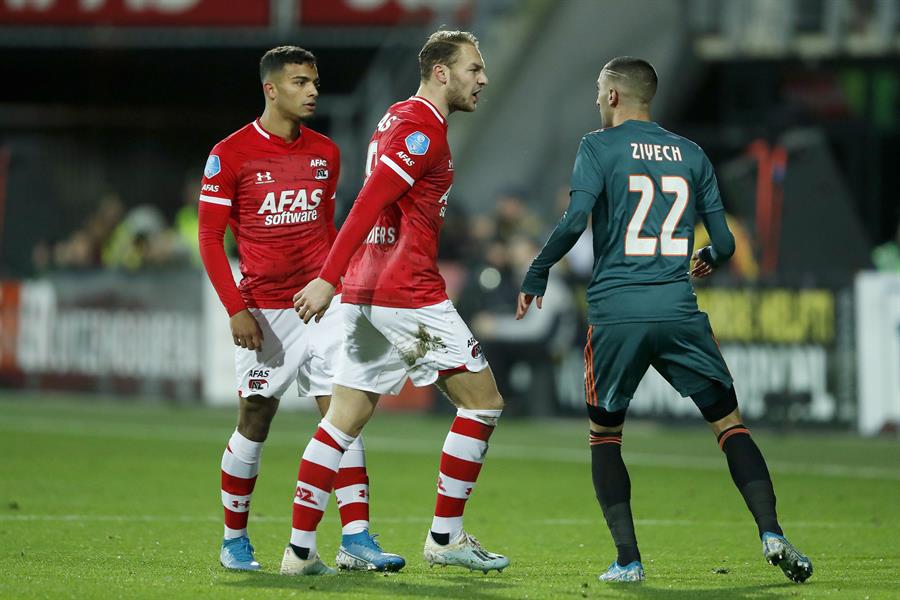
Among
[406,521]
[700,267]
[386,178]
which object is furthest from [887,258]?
[386,178]

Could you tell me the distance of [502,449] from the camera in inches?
544

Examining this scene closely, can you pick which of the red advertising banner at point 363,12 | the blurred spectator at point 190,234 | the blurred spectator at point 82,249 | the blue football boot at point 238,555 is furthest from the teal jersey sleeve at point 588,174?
the red advertising banner at point 363,12

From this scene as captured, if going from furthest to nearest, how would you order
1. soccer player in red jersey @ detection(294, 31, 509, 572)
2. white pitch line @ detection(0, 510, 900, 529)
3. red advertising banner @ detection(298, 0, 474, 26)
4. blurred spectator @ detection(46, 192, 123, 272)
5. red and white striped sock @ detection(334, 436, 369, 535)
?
1. red advertising banner @ detection(298, 0, 474, 26)
2. blurred spectator @ detection(46, 192, 123, 272)
3. white pitch line @ detection(0, 510, 900, 529)
4. red and white striped sock @ detection(334, 436, 369, 535)
5. soccer player in red jersey @ detection(294, 31, 509, 572)

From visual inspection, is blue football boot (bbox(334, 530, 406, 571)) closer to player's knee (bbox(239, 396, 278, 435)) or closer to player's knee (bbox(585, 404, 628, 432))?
player's knee (bbox(239, 396, 278, 435))

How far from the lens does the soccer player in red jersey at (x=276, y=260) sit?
708 cm

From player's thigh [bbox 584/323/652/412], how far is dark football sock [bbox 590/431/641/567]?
20 centimetres

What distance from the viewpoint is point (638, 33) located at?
21.2 metres

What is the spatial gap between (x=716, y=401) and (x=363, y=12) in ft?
60.2

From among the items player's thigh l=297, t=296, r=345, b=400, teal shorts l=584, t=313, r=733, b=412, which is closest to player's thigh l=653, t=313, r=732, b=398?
teal shorts l=584, t=313, r=733, b=412

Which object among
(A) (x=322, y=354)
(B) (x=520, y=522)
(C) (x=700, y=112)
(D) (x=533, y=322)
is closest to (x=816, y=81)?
(C) (x=700, y=112)

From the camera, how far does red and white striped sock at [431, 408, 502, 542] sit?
22.8 feet

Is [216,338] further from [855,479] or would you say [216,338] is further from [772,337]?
[855,479]

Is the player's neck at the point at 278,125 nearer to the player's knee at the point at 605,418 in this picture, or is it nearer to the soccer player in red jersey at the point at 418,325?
the soccer player in red jersey at the point at 418,325

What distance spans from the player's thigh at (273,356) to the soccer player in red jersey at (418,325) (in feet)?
0.95
